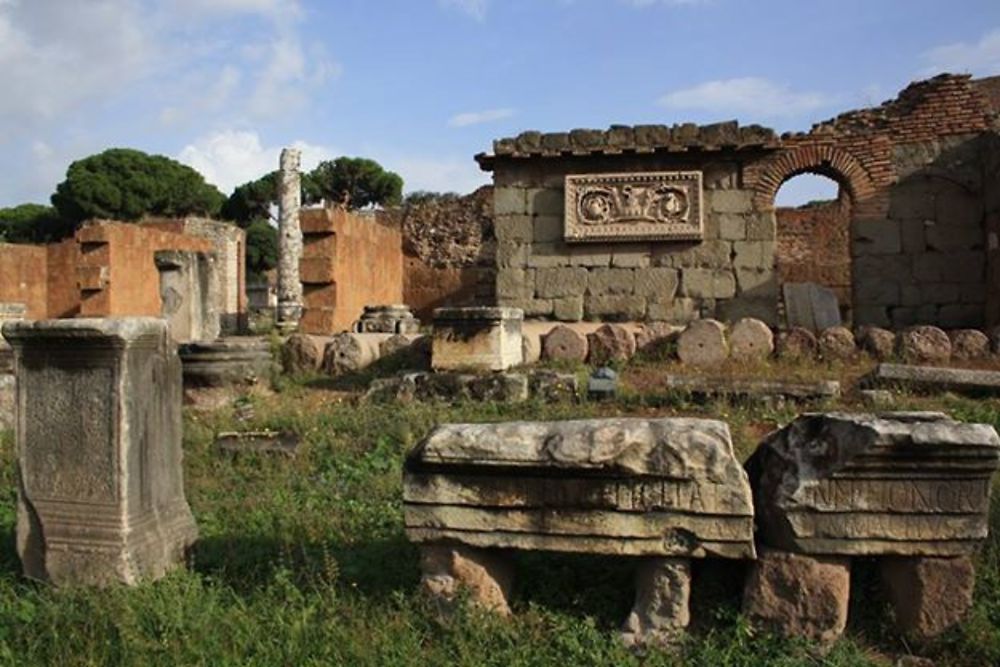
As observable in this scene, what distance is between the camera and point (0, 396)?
7.93m

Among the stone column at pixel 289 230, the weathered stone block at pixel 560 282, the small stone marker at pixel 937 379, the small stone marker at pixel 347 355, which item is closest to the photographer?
the small stone marker at pixel 937 379

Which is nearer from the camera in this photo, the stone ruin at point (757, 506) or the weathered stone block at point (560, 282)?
the stone ruin at point (757, 506)

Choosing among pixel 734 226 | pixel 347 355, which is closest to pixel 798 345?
pixel 734 226

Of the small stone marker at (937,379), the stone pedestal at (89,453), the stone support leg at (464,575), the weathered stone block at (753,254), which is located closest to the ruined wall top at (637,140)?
the weathered stone block at (753,254)

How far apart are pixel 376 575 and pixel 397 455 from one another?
2.52 meters

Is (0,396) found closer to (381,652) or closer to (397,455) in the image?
(397,455)

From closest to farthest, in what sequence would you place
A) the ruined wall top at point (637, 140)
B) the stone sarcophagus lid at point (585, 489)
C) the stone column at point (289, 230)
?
the stone sarcophagus lid at point (585, 489), the ruined wall top at point (637, 140), the stone column at point (289, 230)

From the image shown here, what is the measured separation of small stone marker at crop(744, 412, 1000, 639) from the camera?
289 centimetres

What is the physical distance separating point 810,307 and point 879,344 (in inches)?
109

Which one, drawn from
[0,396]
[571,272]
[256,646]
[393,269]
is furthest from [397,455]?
[393,269]

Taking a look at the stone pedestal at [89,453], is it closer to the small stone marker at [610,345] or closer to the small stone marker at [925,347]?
the small stone marker at [610,345]

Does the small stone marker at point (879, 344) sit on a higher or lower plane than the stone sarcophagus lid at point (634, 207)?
lower

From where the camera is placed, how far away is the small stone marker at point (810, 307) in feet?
38.9

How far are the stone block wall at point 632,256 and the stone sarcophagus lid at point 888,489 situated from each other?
855 centimetres
